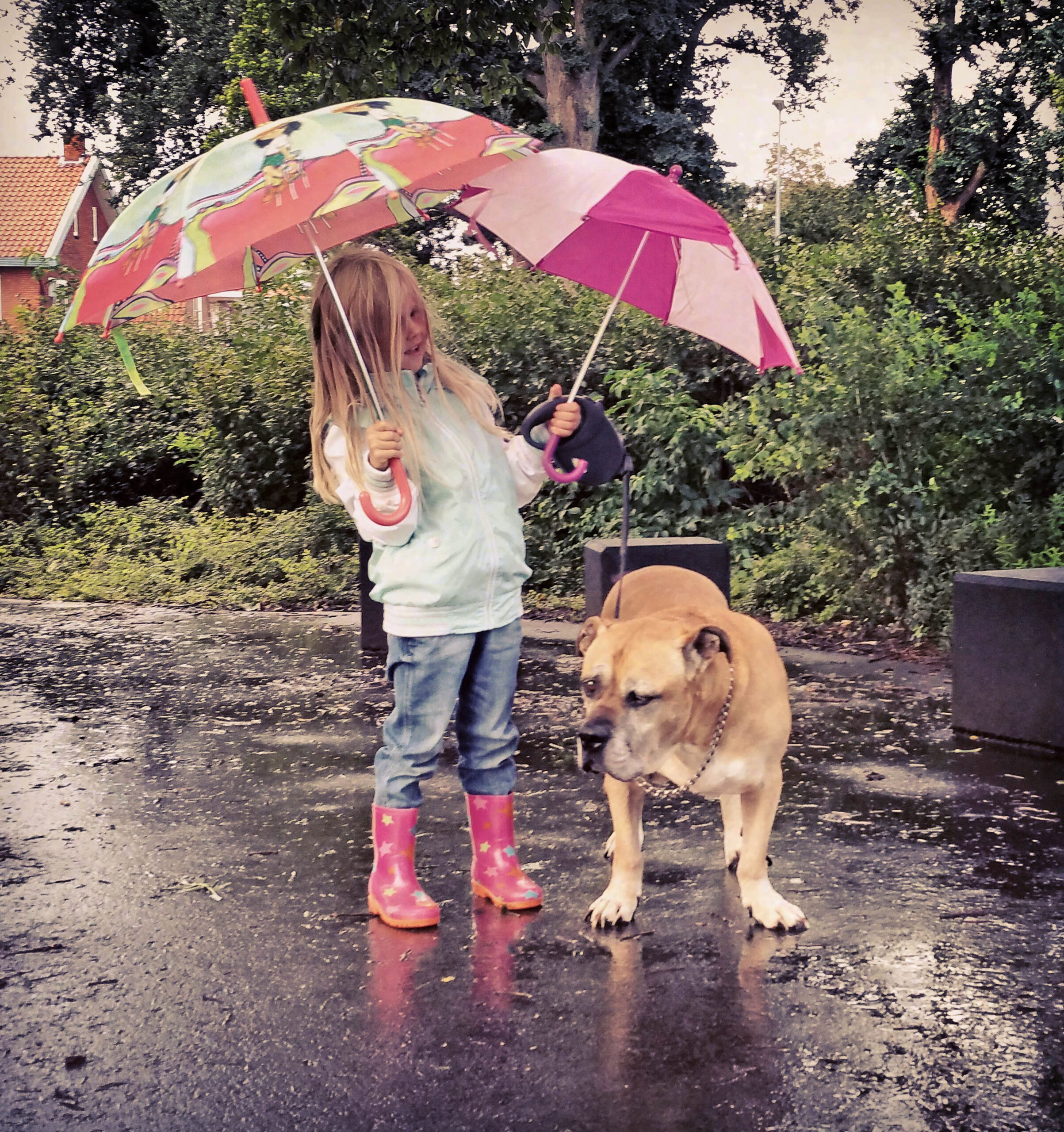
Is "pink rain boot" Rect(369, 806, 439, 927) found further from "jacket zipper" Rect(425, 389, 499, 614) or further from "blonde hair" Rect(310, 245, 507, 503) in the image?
"blonde hair" Rect(310, 245, 507, 503)

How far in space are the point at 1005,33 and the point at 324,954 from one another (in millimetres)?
26737

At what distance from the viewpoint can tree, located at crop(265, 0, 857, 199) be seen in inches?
378

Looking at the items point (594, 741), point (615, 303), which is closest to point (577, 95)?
point (615, 303)

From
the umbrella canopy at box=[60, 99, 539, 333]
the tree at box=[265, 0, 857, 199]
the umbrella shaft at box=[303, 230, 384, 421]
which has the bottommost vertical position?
the umbrella shaft at box=[303, 230, 384, 421]

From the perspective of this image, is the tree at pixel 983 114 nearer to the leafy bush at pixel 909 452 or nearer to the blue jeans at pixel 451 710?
the leafy bush at pixel 909 452

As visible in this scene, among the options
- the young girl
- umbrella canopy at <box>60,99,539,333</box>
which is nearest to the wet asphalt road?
the young girl

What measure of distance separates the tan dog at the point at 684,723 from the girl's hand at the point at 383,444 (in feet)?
2.47

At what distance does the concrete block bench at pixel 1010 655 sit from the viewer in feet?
18.3

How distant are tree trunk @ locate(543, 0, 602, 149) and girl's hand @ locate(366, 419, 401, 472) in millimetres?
20999

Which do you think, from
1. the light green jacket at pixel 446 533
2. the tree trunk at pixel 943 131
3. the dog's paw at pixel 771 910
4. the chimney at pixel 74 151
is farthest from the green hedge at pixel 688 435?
the chimney at pixel 74 151

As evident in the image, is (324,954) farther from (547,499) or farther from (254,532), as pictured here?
(254,532)

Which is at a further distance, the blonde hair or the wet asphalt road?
the blonde hair

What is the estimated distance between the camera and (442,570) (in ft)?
11.9

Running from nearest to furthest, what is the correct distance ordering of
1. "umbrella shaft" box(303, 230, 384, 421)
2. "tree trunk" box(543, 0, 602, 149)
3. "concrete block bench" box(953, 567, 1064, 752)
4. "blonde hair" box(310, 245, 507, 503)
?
"umbrella shaft" box(303, 230, 384, 421) → "blonde hair" box(310, 245, 507, 503) → "concrete block bench" box(953, 567, 1064, 752) → "tree trunk" box(543, 0, 602, 149)
